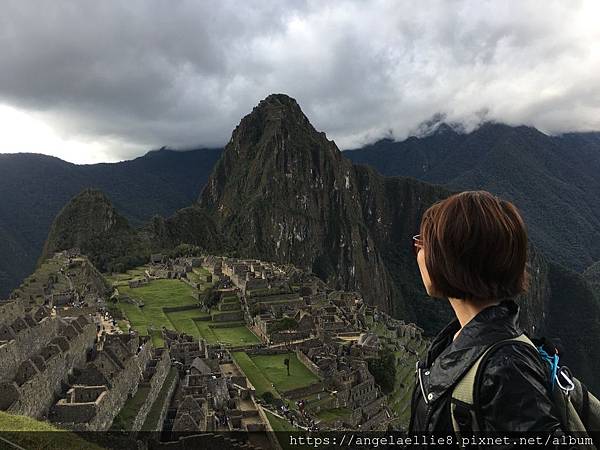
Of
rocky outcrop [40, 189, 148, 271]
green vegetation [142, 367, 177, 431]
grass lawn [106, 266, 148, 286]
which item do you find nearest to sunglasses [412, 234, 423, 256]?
green vegetation [142, 367, 177, 431]

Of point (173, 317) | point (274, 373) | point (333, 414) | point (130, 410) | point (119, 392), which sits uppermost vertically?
point (119, 392)

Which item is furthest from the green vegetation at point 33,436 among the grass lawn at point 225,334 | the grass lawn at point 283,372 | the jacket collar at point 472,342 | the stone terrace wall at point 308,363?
the grass lawn at point 225,334

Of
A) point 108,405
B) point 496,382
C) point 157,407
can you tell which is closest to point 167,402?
point 157,407

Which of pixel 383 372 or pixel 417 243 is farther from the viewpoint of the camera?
pixel 383 372

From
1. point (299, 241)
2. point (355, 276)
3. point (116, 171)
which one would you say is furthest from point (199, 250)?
point (116, 171)

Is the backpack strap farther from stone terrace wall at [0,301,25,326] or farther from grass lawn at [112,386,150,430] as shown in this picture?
stone terrace wall at [0,301,25,326]

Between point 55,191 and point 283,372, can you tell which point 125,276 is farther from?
point 55,191
